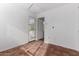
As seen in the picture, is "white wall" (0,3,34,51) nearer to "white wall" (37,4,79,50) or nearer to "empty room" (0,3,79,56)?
"empty room" (0,3,79,56)

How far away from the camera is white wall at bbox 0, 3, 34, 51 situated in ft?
5.28

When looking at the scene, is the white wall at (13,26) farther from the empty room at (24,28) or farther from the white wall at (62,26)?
the white wall at (62,26)

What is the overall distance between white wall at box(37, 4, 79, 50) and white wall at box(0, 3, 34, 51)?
1.99ft

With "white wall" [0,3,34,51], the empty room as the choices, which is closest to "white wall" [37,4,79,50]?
the empty room

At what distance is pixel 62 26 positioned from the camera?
7.60 feet

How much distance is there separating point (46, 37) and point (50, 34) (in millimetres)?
154

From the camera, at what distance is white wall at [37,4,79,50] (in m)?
2.07

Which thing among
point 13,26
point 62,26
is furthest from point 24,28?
point 62,26

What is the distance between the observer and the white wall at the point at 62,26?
207 cm

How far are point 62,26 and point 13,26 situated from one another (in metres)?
1.39

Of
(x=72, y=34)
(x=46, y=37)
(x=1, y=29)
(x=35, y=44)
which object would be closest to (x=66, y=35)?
(x=72, y=34)

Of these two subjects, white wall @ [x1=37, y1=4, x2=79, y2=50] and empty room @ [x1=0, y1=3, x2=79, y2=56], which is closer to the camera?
empty room @ [x1=0, y1=3, x2=79, y2=56]

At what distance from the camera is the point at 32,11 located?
1627 millimetres

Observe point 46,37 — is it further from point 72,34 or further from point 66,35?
point 72,34
